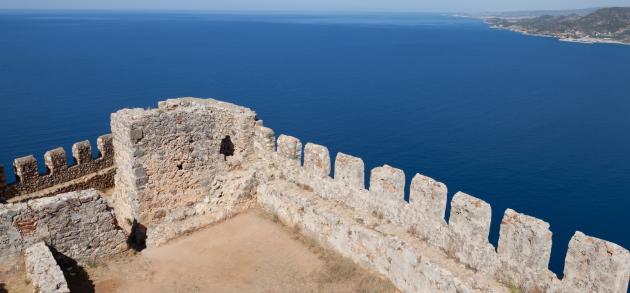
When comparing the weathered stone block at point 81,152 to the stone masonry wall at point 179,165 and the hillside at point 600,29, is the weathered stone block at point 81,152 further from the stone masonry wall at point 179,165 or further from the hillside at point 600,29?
the hillside at point 600,29

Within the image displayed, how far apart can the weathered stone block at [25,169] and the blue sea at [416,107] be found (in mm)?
16422

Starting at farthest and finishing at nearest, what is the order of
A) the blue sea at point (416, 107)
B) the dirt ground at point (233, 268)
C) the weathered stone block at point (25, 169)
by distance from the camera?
the blue sea at point (416, 107), the weathered stone block at point (25, 169), the dirt ground at point (233, 268)

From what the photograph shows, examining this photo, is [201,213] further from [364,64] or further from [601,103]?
[364,64]

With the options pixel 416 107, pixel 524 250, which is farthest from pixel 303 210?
pixel 416 107

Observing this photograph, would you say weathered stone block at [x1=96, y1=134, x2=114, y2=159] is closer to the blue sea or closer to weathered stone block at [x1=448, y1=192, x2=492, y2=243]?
weathered stone block at [x1=448, y1=192, x2=492, y2=243]

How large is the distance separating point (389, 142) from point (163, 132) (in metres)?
25.3

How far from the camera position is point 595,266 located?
20.0ft

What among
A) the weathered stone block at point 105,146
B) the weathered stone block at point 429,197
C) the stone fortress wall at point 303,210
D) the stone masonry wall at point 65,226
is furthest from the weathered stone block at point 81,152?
the weathered stone block at point 429,197

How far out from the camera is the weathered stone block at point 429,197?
8.01 meters

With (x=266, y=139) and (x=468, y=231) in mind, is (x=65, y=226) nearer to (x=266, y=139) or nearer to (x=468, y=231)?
(x=266, y=139)

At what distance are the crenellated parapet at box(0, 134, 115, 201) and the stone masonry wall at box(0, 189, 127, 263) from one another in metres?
5.77

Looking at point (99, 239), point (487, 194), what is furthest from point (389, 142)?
point (99, 239)

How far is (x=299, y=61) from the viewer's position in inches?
2992

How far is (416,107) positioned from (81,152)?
35.7 metres
